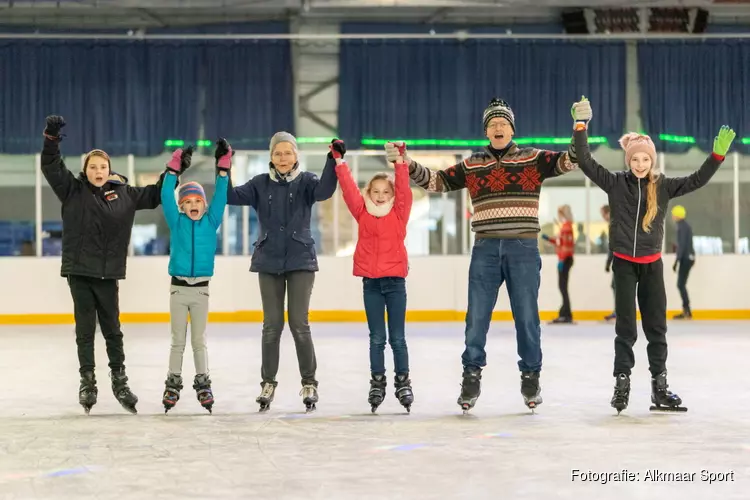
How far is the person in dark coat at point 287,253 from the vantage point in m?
5.66

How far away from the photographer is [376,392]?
5.65m

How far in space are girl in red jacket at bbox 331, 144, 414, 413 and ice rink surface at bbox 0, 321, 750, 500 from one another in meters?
0.21

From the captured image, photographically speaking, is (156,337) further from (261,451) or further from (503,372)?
(261,451)

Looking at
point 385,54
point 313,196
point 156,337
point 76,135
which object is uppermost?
point 385,54

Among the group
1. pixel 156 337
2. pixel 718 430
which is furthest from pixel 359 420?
pixel 156 337

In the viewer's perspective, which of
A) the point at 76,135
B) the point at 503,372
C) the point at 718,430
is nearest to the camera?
the point at 718,430

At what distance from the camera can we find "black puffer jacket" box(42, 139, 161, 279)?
5656mm

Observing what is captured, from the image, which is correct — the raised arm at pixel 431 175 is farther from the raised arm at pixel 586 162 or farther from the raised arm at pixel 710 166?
the raised arm at pixel 710 166

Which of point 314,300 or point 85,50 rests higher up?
point 85,50

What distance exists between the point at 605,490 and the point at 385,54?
14060 mm

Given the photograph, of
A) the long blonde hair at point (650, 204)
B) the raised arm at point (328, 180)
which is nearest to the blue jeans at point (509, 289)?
the long blonde hair at point (650, 204)

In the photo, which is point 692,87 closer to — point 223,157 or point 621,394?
point 621,394

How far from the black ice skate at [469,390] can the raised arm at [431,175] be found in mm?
839

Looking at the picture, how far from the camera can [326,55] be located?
687 inches
